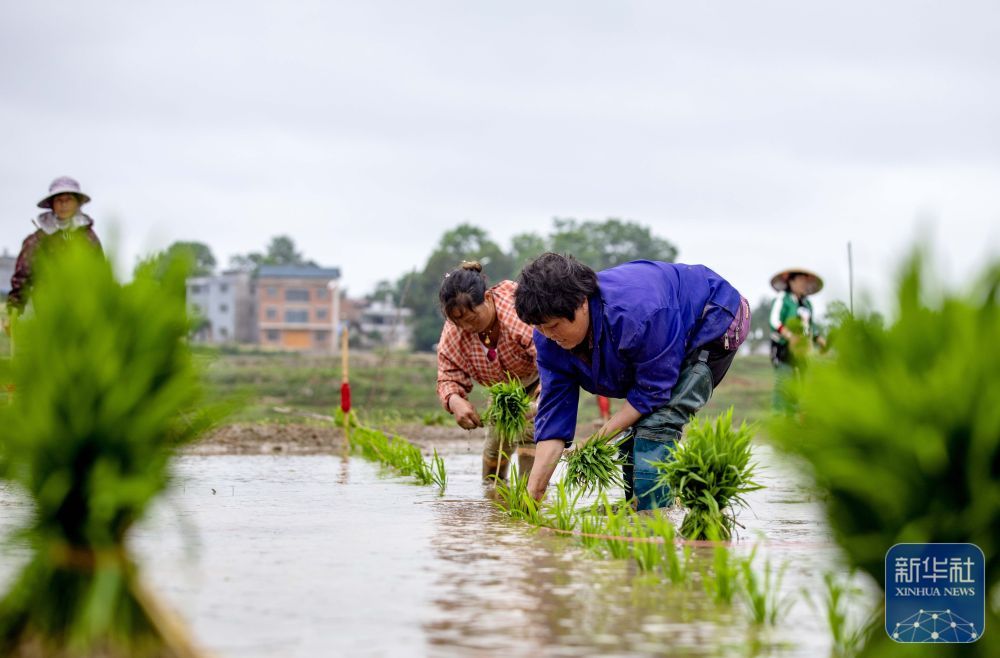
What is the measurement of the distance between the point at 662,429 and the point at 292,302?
78.0 m

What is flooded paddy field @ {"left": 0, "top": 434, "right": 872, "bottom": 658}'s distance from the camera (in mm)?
3443

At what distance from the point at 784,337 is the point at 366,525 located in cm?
592

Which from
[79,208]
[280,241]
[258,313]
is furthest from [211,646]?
[280,241]

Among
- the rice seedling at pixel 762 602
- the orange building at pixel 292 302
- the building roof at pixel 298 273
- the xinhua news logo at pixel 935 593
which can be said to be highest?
the building roof at pixel 298 273

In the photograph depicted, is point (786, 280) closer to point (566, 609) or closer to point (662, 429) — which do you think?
point (662, 429)

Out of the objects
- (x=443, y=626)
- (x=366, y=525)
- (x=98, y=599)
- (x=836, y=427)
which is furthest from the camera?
(x=366, y=525)

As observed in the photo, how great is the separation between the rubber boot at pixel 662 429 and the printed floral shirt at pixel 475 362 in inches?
67.0

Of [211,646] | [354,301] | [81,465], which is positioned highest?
[354,301]

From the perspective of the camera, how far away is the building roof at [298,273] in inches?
3238

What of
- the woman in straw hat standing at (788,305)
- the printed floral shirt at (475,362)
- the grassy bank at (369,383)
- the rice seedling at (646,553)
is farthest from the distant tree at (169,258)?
the grassy bank at (369,383)

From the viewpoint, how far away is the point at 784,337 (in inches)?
433

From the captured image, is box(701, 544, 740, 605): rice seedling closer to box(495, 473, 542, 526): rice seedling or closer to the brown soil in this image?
box(495, 473, 542, 526): rice seedling

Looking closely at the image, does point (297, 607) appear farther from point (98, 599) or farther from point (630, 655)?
point (630, 655)

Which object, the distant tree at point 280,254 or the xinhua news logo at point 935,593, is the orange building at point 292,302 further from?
the xinhua news logo at point 935,593
